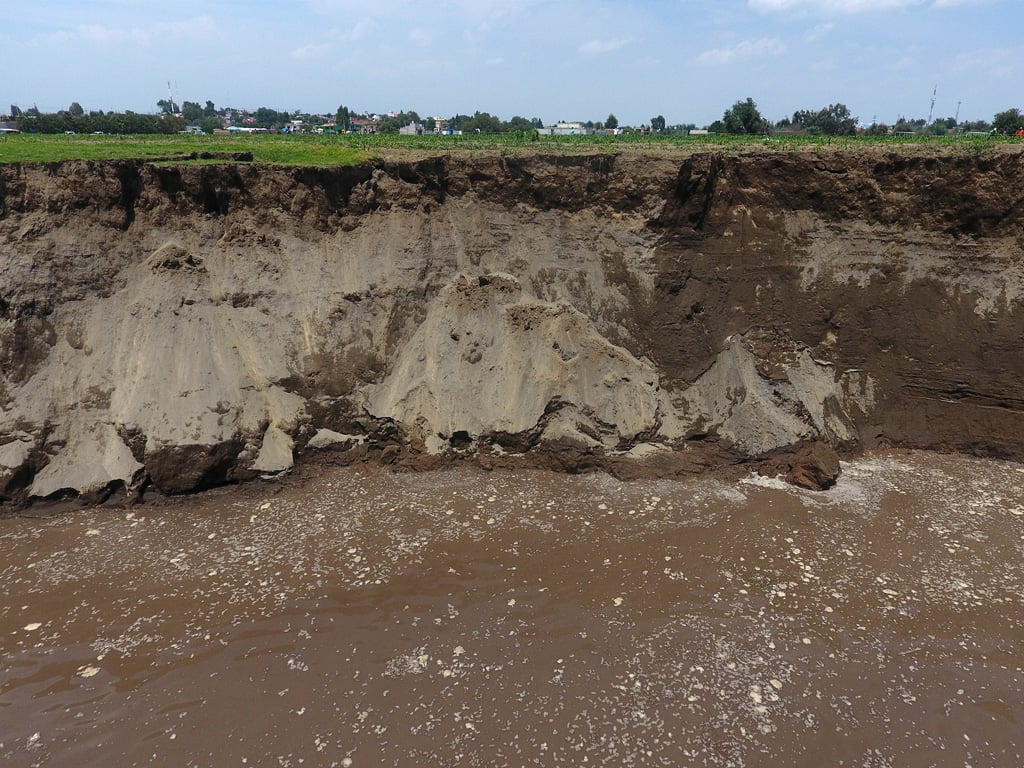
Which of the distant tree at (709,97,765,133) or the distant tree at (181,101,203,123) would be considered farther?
the distant tree at (181,101,203,123)

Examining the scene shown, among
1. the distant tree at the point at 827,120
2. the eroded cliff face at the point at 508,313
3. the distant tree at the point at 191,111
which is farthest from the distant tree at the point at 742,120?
the distant tree at the point at 191,111

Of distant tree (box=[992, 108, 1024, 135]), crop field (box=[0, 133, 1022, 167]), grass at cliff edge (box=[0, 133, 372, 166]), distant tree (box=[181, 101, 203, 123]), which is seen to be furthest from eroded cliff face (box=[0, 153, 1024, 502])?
distant tree (box=[181, 101, 203, 123])

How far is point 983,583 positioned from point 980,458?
17.3 feet

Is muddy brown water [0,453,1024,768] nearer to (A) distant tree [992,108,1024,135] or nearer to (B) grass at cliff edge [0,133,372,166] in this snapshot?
(B) grass at cliff edge [0,133,372,166]

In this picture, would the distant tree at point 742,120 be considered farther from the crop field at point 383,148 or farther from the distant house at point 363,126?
the distant house at point 363,126

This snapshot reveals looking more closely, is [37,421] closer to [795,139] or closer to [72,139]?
[72,139]

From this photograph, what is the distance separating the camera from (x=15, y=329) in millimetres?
13141

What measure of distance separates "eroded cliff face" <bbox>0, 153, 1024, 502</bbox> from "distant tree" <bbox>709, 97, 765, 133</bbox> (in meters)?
20.6

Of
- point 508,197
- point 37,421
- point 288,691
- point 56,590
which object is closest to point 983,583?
point 288,691

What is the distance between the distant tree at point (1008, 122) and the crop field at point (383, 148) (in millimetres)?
13673

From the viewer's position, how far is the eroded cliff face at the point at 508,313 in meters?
13.4

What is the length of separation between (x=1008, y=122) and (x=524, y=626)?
3380 cm

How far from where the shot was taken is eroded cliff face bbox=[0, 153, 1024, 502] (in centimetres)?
1345

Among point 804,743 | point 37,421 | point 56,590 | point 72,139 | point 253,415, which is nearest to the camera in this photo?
point 804,743
